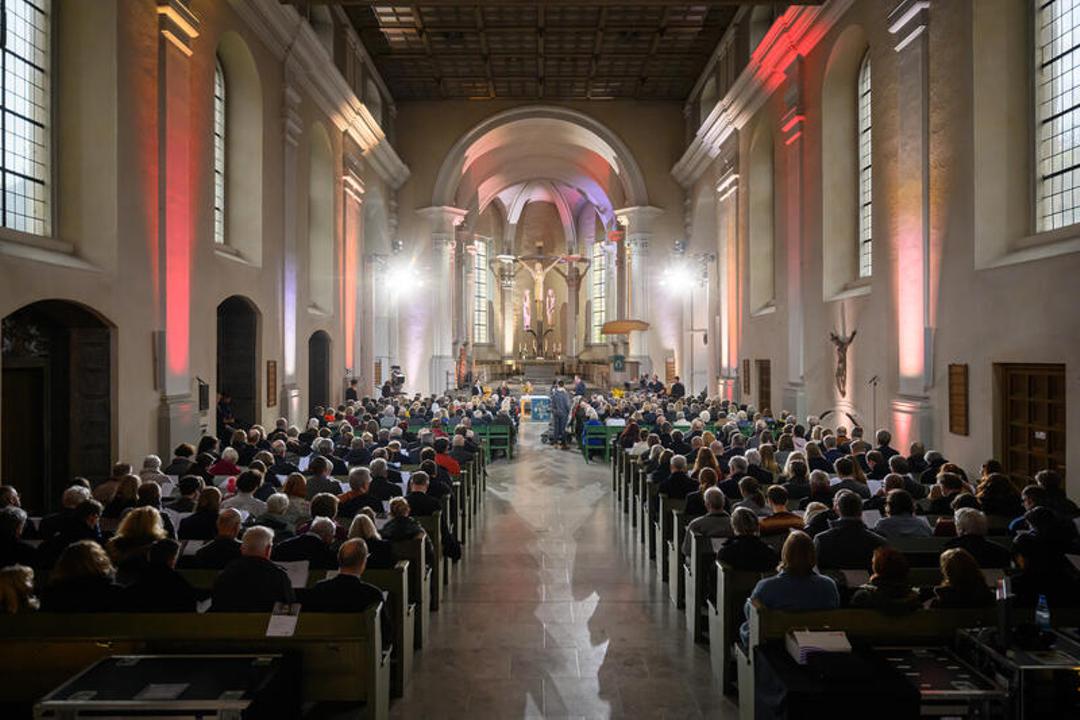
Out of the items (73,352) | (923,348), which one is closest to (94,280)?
(73,352)

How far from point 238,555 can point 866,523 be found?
5103 millimetres

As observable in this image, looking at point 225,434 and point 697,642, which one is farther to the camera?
point 225,434

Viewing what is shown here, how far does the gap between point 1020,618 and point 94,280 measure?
10.1 meters

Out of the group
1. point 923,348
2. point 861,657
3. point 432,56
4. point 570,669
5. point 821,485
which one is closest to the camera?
point 861,657

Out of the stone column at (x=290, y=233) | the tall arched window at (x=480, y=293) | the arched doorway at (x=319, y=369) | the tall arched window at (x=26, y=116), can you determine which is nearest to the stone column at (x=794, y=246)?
the stone column at (x=290, y=233)

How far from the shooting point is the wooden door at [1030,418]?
8.77m

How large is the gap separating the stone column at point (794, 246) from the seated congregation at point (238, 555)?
963 centimetres

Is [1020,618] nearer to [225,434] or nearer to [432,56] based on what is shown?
[225,434]

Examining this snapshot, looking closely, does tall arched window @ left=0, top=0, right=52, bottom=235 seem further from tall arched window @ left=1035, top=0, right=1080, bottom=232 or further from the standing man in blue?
tall arched window @ left=1035, top=0, right=1080, bottom=232

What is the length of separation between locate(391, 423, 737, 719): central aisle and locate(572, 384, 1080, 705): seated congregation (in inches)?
12.2

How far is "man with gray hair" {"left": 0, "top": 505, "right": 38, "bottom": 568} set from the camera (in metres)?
5.55

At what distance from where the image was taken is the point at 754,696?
4.32 metres

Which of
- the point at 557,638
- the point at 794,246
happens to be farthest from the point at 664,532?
the point at 794,246

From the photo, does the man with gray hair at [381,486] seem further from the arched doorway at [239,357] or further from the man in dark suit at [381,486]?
the arched doorway at [239,357]
